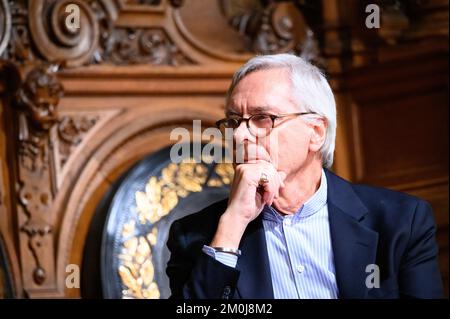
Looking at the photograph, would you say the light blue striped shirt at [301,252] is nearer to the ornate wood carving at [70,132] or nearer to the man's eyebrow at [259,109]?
the man's eyebrow at [259,109]

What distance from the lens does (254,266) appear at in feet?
8.41

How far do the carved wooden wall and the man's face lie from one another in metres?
1.40

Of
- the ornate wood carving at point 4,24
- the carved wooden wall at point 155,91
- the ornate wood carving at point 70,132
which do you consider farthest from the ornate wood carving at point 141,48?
the ornate wood carving at point 4,24

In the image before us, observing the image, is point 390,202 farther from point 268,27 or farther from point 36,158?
point 268,27

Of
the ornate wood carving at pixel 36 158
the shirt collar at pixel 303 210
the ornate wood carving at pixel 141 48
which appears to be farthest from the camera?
the ornate wood carving at pixel 141 48

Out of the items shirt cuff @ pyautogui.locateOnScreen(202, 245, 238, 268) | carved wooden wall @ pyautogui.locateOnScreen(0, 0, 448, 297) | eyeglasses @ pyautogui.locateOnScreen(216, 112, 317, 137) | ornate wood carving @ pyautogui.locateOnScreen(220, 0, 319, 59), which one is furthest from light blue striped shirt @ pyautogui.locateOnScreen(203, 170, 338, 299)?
ornate wood carving @ pyautogui.locateOnScreen(220, 0, 319, 59)

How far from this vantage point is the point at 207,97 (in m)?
4.45

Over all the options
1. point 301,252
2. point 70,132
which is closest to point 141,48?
point 70,132

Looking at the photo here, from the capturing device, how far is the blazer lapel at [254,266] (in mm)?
2506

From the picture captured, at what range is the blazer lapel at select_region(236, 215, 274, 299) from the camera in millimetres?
2506

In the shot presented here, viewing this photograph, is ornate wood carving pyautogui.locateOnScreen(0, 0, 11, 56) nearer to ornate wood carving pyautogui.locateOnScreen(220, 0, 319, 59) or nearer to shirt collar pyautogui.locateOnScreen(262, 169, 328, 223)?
ornate wood carving pyautogui.locateOnScreen(220, 0, 319, 59)

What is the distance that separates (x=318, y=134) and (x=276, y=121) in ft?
0.53
